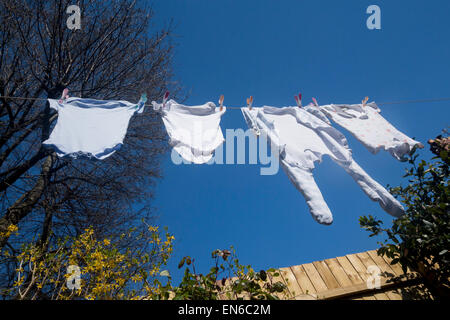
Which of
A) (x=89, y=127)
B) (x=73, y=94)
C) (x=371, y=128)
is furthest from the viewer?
(x=73, y=94)

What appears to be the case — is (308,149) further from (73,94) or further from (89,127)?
(73,94)

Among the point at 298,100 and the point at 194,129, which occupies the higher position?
the point at 298,100

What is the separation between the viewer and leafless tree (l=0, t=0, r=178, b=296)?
3.63 meters

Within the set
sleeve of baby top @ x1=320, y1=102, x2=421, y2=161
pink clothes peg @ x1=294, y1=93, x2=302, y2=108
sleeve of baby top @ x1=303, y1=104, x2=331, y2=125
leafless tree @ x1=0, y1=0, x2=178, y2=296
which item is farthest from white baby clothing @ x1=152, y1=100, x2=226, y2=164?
leafless tree @ x1=0, y1=0, x2=178, y2=296

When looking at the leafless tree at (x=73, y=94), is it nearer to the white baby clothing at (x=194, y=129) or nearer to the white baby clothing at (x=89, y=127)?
the white baby clothing at (x=89, y=127)

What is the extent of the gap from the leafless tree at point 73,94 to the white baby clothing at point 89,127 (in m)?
0.94

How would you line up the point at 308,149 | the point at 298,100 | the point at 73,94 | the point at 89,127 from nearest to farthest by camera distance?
the point at 89,127 < the point at 308,149 < the point at 298,100 < the point at 73,94

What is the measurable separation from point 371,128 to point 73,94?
3756mm

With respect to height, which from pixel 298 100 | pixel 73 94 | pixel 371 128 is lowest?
pixel 371 128

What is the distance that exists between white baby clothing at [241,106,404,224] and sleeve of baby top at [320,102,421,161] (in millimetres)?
236

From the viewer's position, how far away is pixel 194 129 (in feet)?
9.20

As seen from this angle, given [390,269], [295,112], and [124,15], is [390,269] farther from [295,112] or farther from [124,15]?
[124,15]

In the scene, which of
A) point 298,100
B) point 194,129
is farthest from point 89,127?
point 298,100
